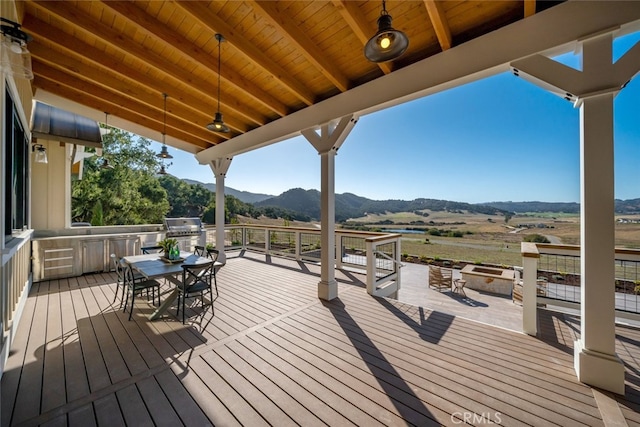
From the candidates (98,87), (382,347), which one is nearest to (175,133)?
(98,87)

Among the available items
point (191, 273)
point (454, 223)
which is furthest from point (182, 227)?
point (454, 223)

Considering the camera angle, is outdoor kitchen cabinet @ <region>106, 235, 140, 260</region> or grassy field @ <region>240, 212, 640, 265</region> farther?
grassy field @ <region>240, 212, 640, 265</region>

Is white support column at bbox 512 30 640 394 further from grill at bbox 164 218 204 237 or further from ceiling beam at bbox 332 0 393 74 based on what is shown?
grill at bbox 164 218 204 237

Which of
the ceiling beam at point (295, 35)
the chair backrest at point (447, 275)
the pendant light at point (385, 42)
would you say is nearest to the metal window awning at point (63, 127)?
the ceiling beam at point (295, 35)

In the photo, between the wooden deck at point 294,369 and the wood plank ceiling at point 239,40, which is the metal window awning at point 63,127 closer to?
the wood plank ceiling at point 239,40

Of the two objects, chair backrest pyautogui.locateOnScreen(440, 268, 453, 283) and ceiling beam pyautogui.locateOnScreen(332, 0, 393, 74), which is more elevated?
ceiling beam pyautogui.locateOnScreen(332, 0, 393, 74)

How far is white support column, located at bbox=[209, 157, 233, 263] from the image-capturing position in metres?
6.61

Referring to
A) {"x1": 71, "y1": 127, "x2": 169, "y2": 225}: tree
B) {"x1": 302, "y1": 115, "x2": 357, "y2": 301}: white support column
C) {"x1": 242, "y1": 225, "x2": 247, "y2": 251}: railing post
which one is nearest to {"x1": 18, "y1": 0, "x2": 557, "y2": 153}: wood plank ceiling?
{"x1": 302, "y1": 115, "x2": 357, "y2": 301}: white support column

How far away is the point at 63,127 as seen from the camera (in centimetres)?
471

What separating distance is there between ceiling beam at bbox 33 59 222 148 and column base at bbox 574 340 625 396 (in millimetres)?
7069

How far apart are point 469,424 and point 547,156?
2045 centimetres

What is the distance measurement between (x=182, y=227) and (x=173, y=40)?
5159mm

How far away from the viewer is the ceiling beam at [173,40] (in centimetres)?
251

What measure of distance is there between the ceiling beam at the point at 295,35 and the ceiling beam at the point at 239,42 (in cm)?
47
